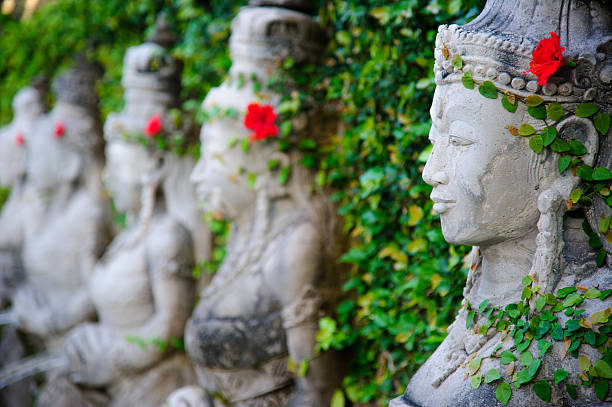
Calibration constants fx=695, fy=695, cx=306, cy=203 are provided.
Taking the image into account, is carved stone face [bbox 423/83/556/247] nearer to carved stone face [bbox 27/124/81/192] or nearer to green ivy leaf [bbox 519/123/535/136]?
green ivy leaf [bbox 519/123/535/136]

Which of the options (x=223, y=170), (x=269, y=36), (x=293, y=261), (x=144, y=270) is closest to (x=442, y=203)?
(x=293, y=261)

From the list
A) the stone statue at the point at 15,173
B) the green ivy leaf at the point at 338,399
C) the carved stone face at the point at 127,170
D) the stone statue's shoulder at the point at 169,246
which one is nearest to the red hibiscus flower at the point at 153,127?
the carved stone face at the point at 127,170

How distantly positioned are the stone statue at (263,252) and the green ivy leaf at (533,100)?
1.60m

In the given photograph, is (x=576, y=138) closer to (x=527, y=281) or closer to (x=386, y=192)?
(x=527, y=281)

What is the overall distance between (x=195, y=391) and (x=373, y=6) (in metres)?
2.10

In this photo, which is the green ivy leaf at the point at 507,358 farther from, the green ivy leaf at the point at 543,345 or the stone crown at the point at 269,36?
the stone crown at the point at 269,36

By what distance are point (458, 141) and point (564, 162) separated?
307 mm

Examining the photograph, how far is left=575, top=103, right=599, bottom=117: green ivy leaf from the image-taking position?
1.96 meters

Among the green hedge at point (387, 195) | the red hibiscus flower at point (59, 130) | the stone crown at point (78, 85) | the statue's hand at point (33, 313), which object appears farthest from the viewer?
the stone crown at point (78, 85)

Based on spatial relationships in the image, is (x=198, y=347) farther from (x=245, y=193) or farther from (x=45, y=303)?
(x=45, y=303)

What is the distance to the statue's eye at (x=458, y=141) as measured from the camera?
6.80 ft

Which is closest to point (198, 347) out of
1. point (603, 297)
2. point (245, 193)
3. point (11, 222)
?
point (245, 193)

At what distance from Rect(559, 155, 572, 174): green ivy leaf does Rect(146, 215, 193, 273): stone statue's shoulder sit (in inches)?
108

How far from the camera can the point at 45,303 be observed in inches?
208
